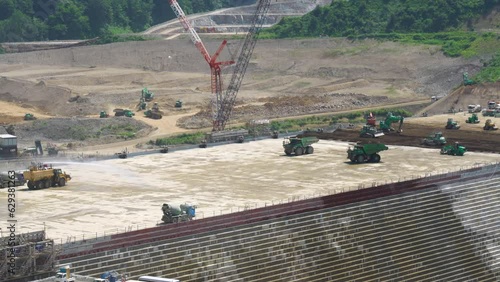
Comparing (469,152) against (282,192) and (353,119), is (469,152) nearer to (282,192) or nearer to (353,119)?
(282,192)

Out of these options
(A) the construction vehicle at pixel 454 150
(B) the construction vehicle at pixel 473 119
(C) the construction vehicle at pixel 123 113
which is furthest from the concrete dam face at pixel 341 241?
(C) the construction vehicle at pixel 123 113

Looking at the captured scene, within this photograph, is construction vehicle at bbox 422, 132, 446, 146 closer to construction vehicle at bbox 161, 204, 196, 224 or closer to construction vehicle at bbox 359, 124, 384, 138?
construction vehicle at bbox 359, 124, 384, 138

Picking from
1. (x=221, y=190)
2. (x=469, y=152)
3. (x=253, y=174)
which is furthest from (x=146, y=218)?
(x=469, y=152)

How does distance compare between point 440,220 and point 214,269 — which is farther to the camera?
point 440,220

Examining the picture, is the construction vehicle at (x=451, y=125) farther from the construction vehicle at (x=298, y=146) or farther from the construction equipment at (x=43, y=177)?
the construction equipment at (x=43, y=177)

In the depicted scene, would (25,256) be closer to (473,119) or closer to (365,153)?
(365,153)

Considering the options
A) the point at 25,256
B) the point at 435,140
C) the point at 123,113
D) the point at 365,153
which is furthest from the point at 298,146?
the point at 123,113
